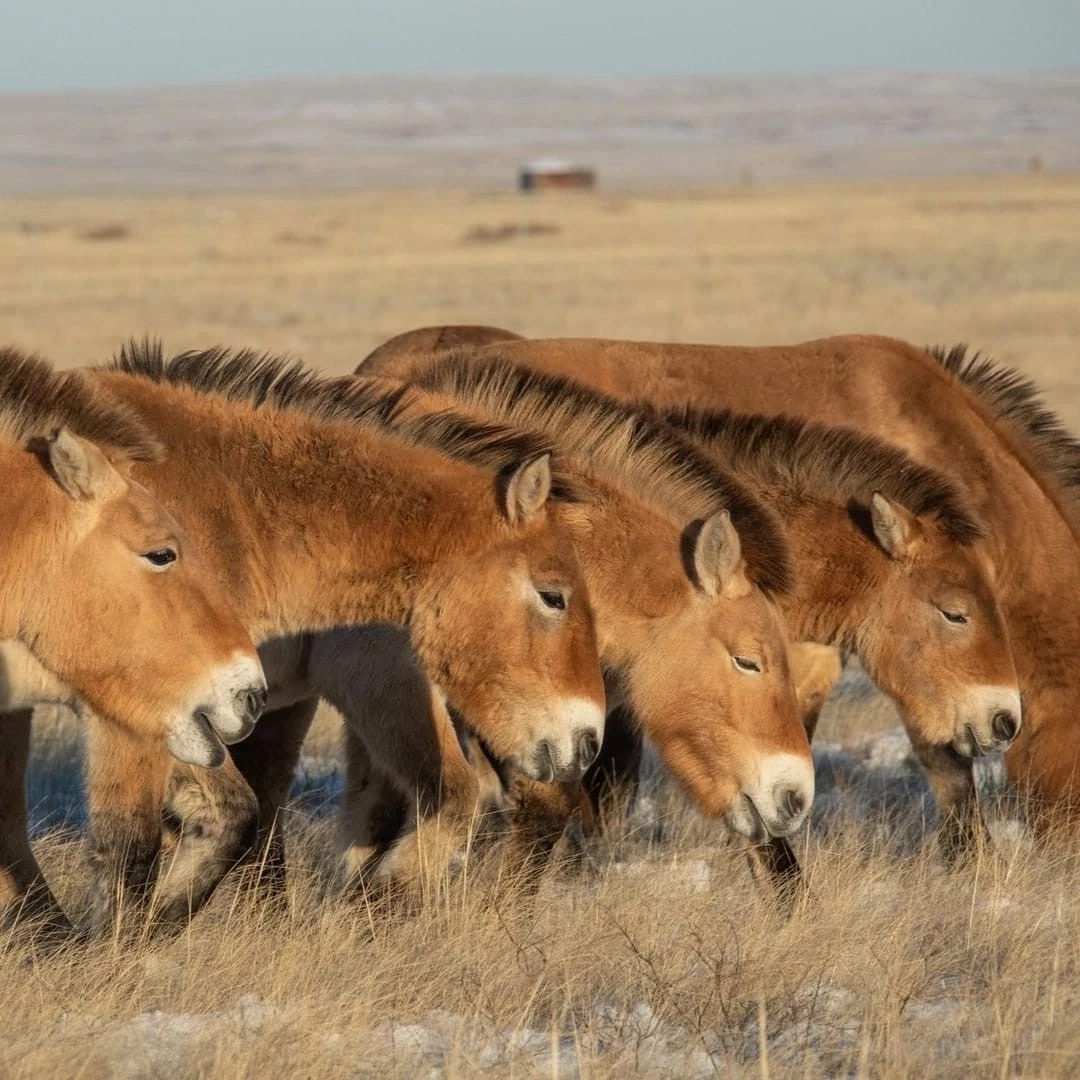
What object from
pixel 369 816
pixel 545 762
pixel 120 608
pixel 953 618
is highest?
pixel 120 608

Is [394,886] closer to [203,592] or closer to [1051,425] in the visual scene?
[203,592]

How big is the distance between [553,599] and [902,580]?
5.58 feet

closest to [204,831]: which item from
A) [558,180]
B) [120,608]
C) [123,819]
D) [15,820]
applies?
[123,819]

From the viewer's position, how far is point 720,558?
5.81 meters

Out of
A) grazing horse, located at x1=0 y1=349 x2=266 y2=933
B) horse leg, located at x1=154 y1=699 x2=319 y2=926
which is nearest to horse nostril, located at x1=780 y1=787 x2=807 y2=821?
horse leg, located at x1=154 y1=699 x2=319 y2=926

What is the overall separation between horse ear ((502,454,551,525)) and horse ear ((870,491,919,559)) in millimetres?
1488

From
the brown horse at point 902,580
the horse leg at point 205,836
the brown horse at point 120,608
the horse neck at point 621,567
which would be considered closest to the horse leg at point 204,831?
the horse leg at point 205,836

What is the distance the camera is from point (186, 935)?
504cm

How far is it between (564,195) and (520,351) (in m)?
65.8

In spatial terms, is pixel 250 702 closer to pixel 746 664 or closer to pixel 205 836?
pixel 205 836

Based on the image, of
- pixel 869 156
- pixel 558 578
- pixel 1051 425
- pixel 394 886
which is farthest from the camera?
pixel 869 156

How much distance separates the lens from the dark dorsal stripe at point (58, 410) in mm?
5070

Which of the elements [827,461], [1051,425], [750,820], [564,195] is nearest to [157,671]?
[750,820]

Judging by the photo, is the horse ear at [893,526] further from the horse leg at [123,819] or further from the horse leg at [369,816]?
the horse leg at [123,819]
